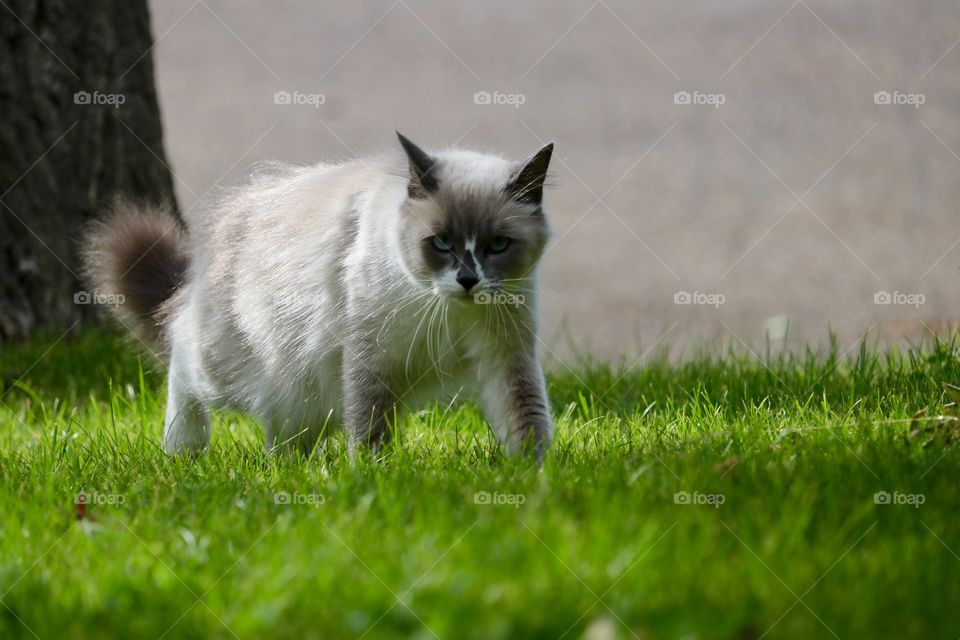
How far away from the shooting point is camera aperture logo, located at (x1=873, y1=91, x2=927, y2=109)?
8.65 m

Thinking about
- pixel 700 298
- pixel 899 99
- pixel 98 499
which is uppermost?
pixel 899 99

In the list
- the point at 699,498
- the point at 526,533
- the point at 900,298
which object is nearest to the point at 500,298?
the point at 699,498

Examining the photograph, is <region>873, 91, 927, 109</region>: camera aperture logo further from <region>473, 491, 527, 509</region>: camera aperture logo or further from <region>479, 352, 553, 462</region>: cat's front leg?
<region>473, 491, 527, 509</region>: camera aperture logo

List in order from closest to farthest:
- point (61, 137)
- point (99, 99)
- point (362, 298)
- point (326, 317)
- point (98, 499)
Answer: point (98, 499) < point (362, 298) < point (326, 317) < point (61, 137) < point (99, 99)

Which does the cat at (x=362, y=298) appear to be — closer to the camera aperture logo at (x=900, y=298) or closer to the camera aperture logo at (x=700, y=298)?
the camera aperture logo at (x=700, y=298)

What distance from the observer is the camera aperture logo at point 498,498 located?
292 cm

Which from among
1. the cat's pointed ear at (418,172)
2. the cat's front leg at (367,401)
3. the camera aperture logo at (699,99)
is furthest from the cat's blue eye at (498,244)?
the camera aperture logo at (699,99)

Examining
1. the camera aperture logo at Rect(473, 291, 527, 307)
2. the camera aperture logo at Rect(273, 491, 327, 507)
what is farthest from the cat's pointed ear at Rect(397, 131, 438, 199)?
the camera aperture logo at Rect(273, 491, 327, 507)

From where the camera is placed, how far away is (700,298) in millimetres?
7086

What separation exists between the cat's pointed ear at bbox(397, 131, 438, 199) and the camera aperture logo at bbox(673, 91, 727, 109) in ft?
18.5

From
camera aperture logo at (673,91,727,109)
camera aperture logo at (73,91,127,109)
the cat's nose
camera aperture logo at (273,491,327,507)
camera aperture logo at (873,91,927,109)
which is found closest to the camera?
camera aperture logo at (273,491,327,507)

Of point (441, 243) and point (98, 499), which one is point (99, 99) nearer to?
point (441, 243)

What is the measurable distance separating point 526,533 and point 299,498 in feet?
2.70

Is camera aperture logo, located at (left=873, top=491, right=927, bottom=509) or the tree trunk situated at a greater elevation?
the tree trunk
